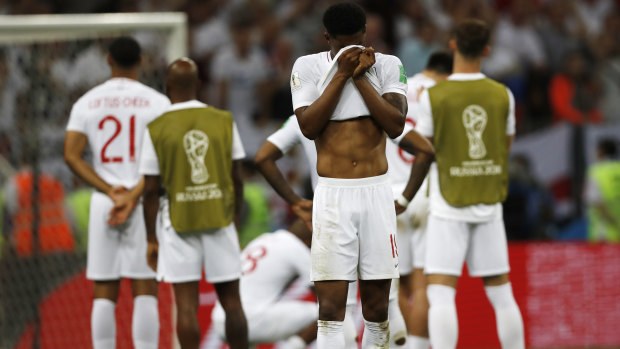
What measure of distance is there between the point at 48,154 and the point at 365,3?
4.99m

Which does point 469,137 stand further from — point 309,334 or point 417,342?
point 309,334

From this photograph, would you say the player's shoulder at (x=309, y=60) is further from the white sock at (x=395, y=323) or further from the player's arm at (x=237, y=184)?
the white sock at (x=395, y=323)

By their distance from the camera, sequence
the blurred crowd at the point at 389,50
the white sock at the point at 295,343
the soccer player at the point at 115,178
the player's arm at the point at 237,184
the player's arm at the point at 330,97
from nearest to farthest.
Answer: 1. the player's arm at the point at 330,97
2. the player's arm at the point at 237,184
3. the soccer player at the point at 115,178
4. the white sock at the point at 295,343
5. the blurred crowd at the point at 389,50

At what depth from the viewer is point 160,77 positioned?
8.52 m

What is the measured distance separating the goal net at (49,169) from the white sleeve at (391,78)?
10.1 ft

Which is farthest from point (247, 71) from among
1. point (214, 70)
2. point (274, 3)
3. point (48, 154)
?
point (48, 154)

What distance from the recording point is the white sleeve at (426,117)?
270 inches

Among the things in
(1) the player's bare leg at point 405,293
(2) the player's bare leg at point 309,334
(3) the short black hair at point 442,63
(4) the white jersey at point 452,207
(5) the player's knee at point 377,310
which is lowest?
(2) the player's bare leg at point 309,334

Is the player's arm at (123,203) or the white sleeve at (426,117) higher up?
the white sleeve at (426,117)

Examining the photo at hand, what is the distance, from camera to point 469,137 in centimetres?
680

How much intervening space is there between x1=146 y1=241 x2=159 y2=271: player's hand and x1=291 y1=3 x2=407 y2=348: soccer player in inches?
64.2

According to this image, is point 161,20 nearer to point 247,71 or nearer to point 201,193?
point 201,193

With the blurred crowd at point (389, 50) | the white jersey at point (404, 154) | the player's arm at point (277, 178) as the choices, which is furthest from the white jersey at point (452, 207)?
the blurred crowd at point (389, 50)

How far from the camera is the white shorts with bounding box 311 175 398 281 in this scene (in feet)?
17.6
